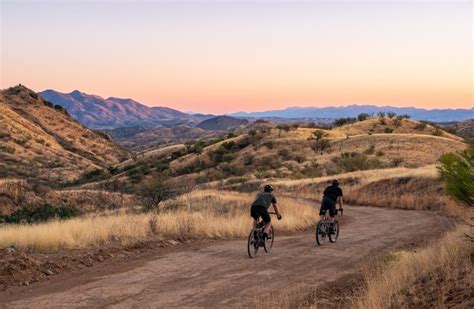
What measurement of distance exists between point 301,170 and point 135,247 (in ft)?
140

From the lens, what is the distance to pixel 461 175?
10.9 metres

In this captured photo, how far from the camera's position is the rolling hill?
6719cm

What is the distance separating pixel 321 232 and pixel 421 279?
7346 millimetres

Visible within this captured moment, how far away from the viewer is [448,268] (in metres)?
9.58

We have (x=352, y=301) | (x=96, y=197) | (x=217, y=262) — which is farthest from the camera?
(x=96, y=197)

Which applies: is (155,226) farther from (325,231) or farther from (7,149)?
(7,149)

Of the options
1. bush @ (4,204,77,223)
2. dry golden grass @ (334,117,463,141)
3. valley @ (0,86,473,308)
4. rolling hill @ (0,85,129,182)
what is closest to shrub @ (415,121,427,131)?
dry golden grass @ (334,117,463,141)

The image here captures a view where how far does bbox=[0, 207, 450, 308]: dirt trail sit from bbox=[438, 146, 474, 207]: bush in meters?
3.18

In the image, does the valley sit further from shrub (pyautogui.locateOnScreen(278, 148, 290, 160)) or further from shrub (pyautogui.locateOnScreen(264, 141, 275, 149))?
shrub (pyautogui.locateOnScreen(264, 141, 275, 149))

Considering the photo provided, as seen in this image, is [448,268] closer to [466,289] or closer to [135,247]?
[466,289]

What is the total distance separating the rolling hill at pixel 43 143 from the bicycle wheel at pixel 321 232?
158 ft

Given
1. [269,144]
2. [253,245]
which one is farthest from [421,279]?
[269,144]

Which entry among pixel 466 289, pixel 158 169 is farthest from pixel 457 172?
Answer: pixel 158 169

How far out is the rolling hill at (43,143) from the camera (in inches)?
2645
